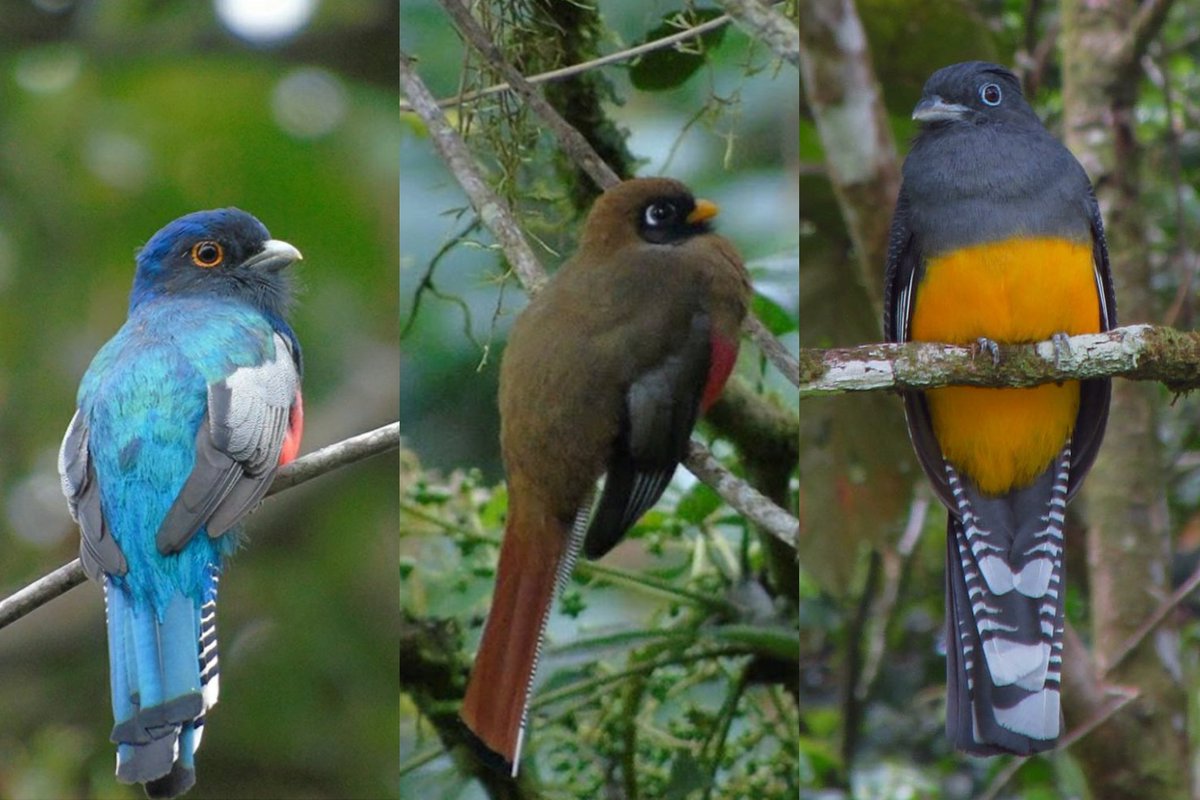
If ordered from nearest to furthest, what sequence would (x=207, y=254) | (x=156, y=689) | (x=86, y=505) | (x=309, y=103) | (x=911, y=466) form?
1. (x=156, y=689)
2. (x=86, y=505)
3. (x=207, y=254)
4. (x=309, y=103)
5. (x=911, y=466)

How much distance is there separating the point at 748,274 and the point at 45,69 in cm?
145

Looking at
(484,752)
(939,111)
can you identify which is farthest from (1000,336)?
(484,752)

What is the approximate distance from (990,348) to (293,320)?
1279 mm

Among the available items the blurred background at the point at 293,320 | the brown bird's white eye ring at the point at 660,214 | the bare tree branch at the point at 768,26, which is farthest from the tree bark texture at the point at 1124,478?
the blurred background at the point at 293,320

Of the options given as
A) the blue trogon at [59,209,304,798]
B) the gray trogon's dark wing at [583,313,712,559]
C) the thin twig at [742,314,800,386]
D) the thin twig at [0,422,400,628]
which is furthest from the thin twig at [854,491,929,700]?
the blue trogon at [59,209,304,798]

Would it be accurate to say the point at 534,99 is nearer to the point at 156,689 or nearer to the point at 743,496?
the point at 743,496

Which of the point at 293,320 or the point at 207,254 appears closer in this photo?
the point at 207,254

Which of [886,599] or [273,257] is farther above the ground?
[273,257]

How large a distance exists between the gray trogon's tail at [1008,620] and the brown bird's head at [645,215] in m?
0.72

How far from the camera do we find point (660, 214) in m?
2.67

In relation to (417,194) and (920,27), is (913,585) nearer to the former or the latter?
(920,27)

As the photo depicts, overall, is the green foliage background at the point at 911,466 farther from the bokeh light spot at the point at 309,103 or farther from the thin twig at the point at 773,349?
the bokeh light spot at the point at 309,103

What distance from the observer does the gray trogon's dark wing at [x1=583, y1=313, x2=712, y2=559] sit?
2635 mm

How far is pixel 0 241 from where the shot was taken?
114 inches
